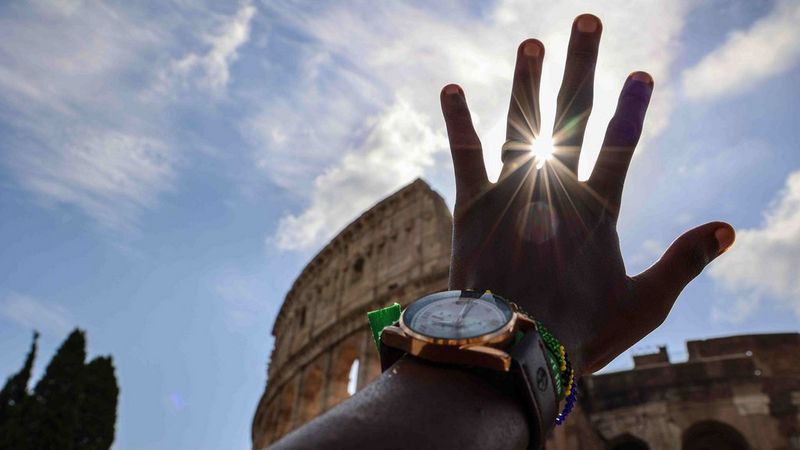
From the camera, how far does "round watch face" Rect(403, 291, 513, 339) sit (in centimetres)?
147

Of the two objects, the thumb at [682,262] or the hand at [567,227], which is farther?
the thumb at [682,262]

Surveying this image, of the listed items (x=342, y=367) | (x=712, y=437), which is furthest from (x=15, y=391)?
(x=712, y=437)

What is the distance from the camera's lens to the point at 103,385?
2431cm

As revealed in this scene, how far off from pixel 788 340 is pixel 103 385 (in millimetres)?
24264

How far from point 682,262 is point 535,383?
0.99 m

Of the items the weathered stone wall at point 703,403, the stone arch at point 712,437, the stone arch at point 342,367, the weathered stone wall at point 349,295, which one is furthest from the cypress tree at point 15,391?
the stone arch at point 712,437

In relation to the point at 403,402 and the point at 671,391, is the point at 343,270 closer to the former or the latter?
the point at 671,391

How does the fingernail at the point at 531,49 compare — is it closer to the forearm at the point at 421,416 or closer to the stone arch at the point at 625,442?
the forearm at the point at 421,416

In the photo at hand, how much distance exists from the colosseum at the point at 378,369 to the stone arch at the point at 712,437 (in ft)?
0.10

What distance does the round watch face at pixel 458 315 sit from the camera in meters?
1.47

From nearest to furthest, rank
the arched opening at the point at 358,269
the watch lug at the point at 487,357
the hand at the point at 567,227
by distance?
the watch lug at the point at 487,357 < the hand at the point at 567,227 < the arched opening at the point at 358,269

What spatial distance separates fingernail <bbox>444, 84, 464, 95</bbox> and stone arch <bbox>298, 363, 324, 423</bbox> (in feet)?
63.8

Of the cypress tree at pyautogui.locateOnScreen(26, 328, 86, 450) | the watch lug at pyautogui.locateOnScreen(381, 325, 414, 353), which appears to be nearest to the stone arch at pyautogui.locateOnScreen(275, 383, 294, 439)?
the cypress tree at pyautogui.locateOnScreen(26, 328, 86, 450)

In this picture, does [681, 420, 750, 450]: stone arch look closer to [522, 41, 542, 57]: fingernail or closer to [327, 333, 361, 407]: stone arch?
[327, 333, 361, 407]: stone arch
